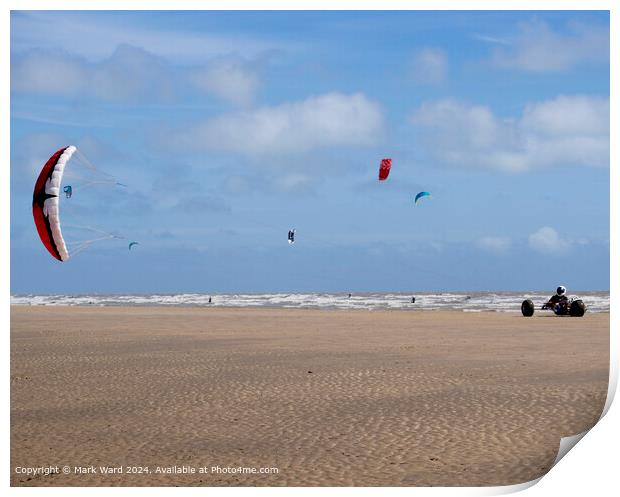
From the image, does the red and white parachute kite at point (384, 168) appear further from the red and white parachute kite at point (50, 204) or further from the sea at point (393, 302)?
the sea at point (393, 302)

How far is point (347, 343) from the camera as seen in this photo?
72.5 ft

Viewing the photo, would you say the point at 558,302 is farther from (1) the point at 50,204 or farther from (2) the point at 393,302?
(2) the point at 393,302

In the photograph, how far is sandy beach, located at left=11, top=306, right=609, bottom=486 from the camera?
923 centimetres

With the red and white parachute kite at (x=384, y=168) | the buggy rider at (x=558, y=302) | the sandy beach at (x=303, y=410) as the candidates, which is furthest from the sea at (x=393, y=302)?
the sandy beach at (x=303, y=410)

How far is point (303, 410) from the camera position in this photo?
39.3 feet

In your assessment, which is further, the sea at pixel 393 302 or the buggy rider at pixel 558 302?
the sea at pixel 393 302

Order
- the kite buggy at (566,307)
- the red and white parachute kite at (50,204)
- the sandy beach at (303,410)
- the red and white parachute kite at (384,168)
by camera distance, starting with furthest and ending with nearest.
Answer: the kite buggy at (566,307), the red and white parachute kite at (384,168), the red and white parachute kite at (50,204), the sandy beach at (303,410)

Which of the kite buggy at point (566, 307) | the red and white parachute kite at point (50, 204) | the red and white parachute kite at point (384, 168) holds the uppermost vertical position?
the red and white parachute kite at point (384, 168)

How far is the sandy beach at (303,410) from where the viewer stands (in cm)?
923

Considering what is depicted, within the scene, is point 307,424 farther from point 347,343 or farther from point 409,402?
point 347,343

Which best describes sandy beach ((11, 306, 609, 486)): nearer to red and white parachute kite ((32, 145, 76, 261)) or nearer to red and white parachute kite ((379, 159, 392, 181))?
red and white parachute kite ((32, 145, 76, 261))

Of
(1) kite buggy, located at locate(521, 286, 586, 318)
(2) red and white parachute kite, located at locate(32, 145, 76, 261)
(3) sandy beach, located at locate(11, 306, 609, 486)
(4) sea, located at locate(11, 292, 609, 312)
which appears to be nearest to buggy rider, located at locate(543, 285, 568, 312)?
(1) kite buggy, located at locate(521, 286, 586, 318)
